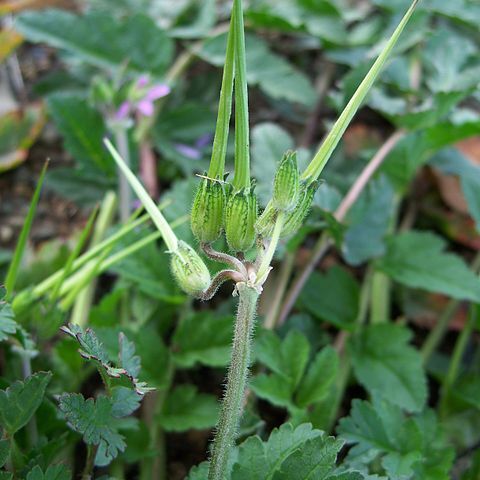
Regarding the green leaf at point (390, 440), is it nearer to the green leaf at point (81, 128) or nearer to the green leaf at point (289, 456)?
the green leaf at point (289, 456)

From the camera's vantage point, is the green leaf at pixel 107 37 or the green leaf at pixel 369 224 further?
the green leaf at pixel 107 37

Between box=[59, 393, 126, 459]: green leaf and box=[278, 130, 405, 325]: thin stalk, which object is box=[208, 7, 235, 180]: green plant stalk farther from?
box=[278, 130, 405, 325]: thin stalk

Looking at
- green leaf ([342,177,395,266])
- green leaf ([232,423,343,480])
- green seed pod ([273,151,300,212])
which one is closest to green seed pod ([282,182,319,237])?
green seed pod ([273,151,300,212])

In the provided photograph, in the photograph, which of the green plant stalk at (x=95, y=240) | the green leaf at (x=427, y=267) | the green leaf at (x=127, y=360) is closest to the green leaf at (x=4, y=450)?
the green leaf at (x=127, y=360)

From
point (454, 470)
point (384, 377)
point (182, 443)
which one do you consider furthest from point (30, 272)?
point (454, 470)

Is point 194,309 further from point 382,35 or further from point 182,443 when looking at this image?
point 382,35
